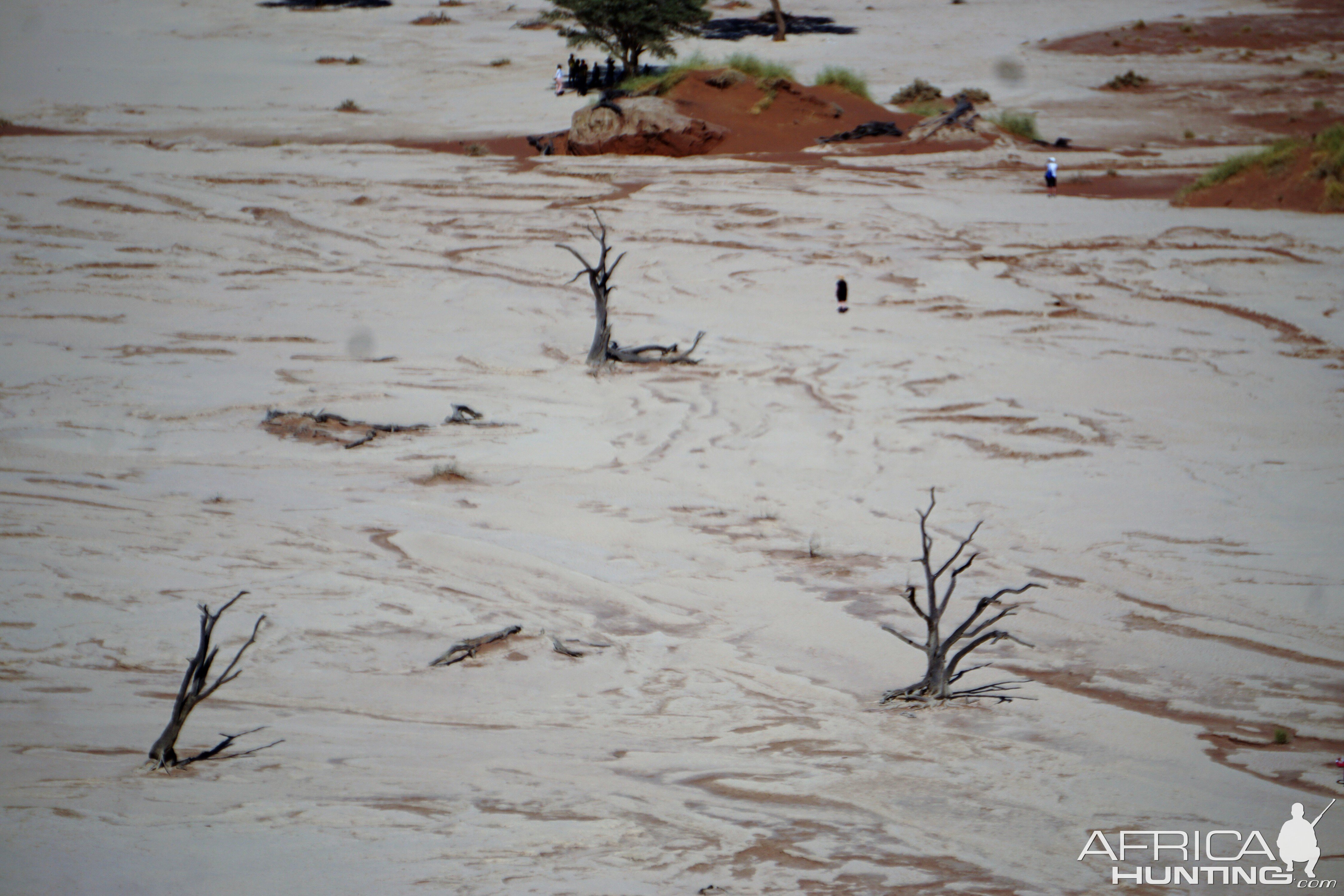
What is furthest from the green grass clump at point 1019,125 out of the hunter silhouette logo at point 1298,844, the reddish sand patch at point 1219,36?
the hunter silhouette logo at point 1298,844

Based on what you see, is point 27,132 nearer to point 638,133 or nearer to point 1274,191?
point 638,133

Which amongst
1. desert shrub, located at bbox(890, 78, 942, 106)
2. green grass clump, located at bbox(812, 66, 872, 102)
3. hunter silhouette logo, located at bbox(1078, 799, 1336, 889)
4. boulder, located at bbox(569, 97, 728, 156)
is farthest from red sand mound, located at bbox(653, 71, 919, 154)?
hunter silhouette logo, located at bbox(1078, 799, 1336, 889)

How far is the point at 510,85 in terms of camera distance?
35594 millimetres

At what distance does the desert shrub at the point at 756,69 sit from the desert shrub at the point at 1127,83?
34.5 ft

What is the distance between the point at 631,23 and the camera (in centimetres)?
3347

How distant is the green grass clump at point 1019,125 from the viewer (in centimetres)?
2872

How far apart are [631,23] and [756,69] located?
4.28 metres

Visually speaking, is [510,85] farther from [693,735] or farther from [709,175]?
[693,735]

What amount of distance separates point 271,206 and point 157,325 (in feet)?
23.9

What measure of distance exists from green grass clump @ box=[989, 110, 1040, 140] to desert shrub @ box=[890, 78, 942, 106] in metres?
3.01

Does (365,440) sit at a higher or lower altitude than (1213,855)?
higher

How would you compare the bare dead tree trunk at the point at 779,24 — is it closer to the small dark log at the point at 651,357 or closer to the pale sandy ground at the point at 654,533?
the pale sandy ground at the point at 654,533

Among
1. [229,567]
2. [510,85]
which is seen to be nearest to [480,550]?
[229,567]

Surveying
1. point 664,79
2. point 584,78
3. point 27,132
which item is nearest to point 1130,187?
point 664,79
